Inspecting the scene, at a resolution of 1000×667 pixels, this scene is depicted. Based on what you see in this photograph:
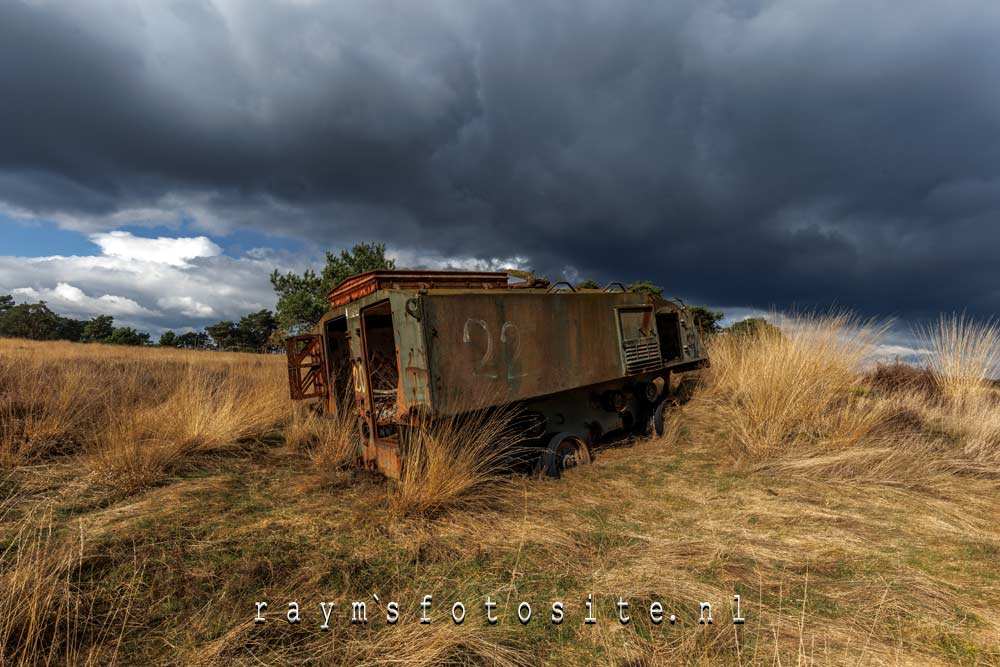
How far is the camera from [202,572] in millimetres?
2920

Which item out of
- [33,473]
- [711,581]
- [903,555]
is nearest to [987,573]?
[903,555]

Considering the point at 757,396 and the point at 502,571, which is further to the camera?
the point at 757,396

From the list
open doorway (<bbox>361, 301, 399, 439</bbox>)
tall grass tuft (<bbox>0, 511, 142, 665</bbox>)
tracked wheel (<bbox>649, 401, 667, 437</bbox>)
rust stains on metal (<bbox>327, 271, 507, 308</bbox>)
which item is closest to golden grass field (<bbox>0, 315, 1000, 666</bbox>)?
tall grass tuft (<bbox>0, 511, 142, 665</bbox>)

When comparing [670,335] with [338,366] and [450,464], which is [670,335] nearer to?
[450,464]

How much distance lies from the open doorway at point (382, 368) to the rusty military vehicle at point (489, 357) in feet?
0.05

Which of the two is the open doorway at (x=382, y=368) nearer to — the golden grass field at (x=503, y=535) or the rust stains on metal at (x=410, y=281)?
the rust stains on metal at (x=410, y=281)

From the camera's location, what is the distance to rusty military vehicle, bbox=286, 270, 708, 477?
4316mm

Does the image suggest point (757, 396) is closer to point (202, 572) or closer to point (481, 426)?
point (481, 426)

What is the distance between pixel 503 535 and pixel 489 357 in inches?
68.0

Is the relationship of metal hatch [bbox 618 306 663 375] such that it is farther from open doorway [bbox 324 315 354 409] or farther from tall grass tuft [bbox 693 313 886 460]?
open doorway [bbox 324 315 354 409]

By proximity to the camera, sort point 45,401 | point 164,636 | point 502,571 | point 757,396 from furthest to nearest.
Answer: point 757,396 → point 45,401 → point 502,571 → point 164,636

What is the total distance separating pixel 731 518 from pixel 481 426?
252cm

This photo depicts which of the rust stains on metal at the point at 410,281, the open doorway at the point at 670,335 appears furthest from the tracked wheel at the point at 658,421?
the rust stains on metal at the point at 410,281

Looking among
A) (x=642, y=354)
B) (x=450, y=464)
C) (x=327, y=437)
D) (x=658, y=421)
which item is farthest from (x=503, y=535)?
(x=658, y=421)
